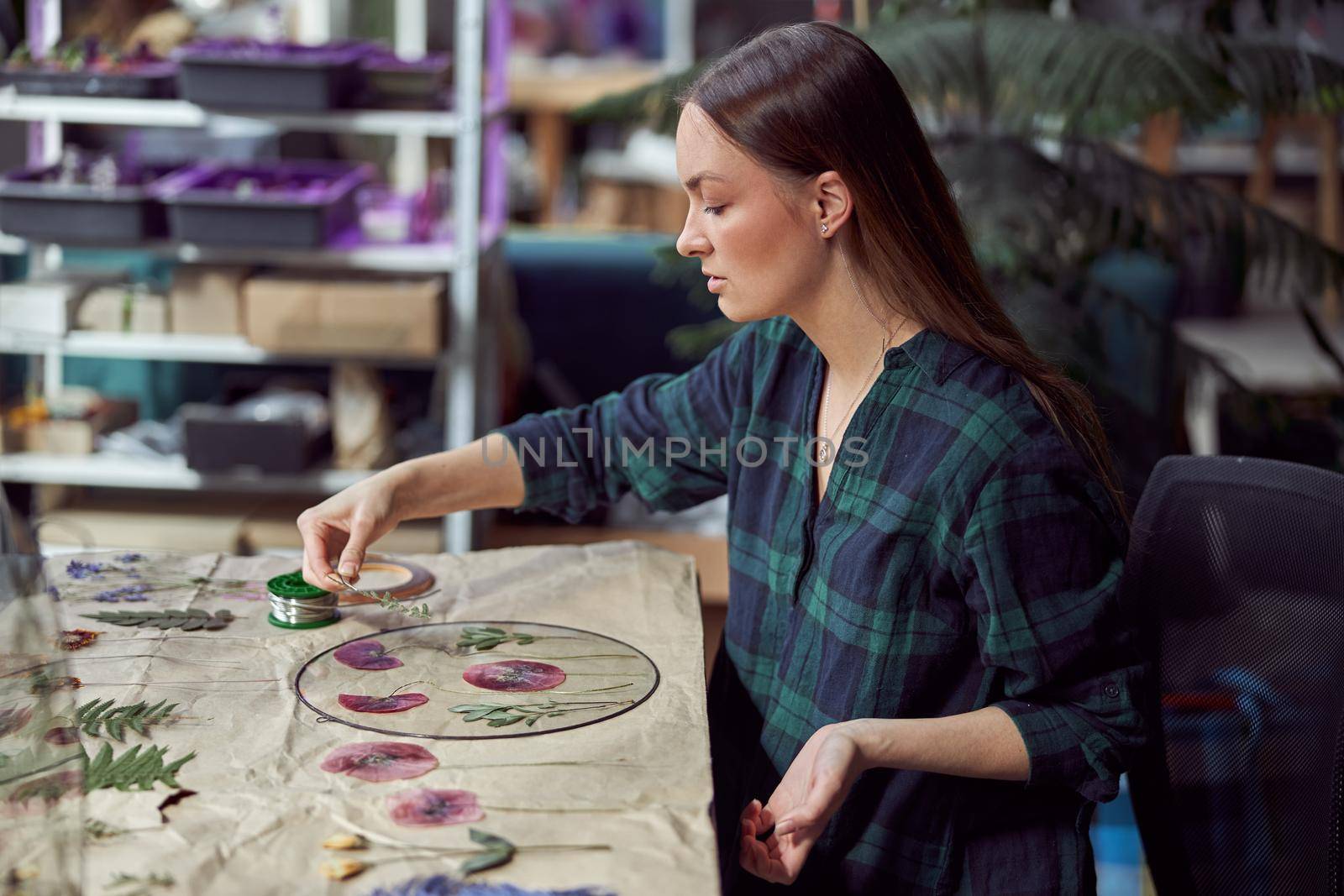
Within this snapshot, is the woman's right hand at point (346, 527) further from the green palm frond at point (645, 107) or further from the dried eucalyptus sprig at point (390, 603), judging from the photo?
the green palm frond at point (645, 107)

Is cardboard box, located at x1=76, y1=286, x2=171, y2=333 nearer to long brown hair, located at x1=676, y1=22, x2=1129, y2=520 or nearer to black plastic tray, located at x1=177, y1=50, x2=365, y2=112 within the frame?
black plastic tray, located at x1=177, y1=50, x2=365, y2=112

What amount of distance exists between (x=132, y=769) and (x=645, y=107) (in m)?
1.66

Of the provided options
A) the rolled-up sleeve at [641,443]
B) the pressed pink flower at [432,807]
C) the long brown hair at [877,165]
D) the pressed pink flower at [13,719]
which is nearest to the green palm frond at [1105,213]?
the rolled-up sleeve at [641,443]

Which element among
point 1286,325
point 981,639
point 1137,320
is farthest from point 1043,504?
point 1286,325

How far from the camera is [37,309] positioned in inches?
106

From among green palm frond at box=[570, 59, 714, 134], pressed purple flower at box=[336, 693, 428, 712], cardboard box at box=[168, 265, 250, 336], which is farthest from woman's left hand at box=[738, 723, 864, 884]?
cardboard box at box=[168, 265, 250, 336]

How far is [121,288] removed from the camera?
9.05ft

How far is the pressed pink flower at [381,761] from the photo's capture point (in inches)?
36.4

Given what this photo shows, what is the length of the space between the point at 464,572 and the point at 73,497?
1948 mm

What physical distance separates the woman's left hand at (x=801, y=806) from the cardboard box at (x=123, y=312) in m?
2.08

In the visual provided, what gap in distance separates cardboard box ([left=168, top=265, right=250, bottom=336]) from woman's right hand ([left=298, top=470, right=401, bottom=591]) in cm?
153

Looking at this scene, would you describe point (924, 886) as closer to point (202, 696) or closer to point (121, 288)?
point (202, 696)

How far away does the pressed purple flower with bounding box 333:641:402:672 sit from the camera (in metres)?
1.09

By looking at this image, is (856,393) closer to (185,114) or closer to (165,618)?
(165,618)
